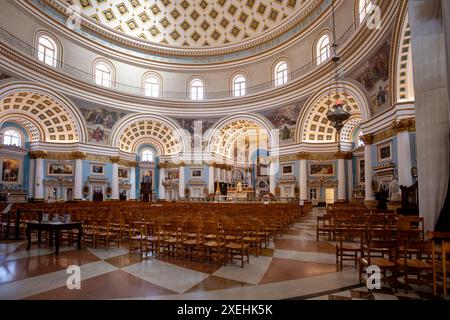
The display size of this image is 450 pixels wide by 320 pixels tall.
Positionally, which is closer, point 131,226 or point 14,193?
point 131,226

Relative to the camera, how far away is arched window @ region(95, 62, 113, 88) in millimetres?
28656

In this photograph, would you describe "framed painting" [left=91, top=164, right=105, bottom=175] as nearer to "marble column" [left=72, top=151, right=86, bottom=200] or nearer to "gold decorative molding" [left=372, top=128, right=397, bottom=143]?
"marble column" [left=72, top=151, right=86, bottom=200]

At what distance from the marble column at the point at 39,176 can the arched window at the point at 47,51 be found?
321 inches

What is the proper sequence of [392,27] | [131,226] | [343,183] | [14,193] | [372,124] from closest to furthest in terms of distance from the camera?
1. [131,226]
2. [392,27]
3. [372,124]
4. [14,193]
5. [343,183]

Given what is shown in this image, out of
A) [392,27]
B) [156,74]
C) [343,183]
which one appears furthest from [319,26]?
[156,74]

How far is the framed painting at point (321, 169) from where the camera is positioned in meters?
26.1

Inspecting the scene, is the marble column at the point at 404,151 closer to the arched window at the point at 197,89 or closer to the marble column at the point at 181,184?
the marble column at the point at 181,184

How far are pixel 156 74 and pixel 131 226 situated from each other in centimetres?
2764

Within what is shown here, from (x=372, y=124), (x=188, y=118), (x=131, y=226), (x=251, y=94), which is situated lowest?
(x=131, y=226)

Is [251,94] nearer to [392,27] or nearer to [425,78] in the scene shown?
[392,27]

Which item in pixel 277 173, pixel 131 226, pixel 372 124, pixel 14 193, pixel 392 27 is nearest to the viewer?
pixel 131 226

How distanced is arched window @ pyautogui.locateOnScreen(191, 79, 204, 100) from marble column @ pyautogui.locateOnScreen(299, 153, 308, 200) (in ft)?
48.1

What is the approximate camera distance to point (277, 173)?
28.6m

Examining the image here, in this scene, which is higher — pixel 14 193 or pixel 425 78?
pixel 425 78
